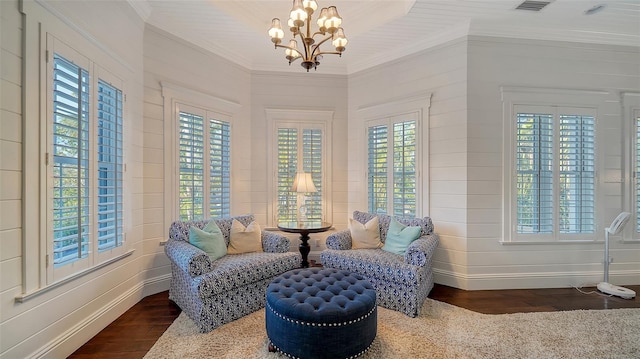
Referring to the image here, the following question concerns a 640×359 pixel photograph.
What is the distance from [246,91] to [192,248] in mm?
2699

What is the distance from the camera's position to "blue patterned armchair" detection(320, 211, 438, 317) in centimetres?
279

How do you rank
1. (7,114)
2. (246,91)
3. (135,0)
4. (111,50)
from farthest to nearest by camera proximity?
(246,91) → (135,0) → (111,50) → (7,114)

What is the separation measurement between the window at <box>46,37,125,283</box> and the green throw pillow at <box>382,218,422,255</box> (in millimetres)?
2932

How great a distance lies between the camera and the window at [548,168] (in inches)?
139

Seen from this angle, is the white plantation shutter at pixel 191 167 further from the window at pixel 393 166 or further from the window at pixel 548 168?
the window at pixel 548 168

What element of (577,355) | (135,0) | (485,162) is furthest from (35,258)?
(485,162)

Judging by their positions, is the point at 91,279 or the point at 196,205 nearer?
the point at 91,279

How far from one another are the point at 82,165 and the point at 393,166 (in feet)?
11.7

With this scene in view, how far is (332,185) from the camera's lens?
4656 millimetres

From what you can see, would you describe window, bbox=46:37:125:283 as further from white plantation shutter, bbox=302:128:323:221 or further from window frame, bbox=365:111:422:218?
window frame, bbox=365:111:422:218

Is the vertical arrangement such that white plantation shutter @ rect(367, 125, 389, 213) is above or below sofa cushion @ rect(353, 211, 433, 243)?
above

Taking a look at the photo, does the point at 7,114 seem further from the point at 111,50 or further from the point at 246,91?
the point at 246,91

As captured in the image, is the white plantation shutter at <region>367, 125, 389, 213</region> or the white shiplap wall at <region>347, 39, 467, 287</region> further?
the white plantation shutter at <region>367, 125, 389, 213</region>

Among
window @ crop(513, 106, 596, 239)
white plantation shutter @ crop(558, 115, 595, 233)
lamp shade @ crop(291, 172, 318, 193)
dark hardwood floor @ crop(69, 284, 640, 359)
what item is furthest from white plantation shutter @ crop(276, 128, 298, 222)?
white plantation shutter @ crop(558, 115, 595, 233)
